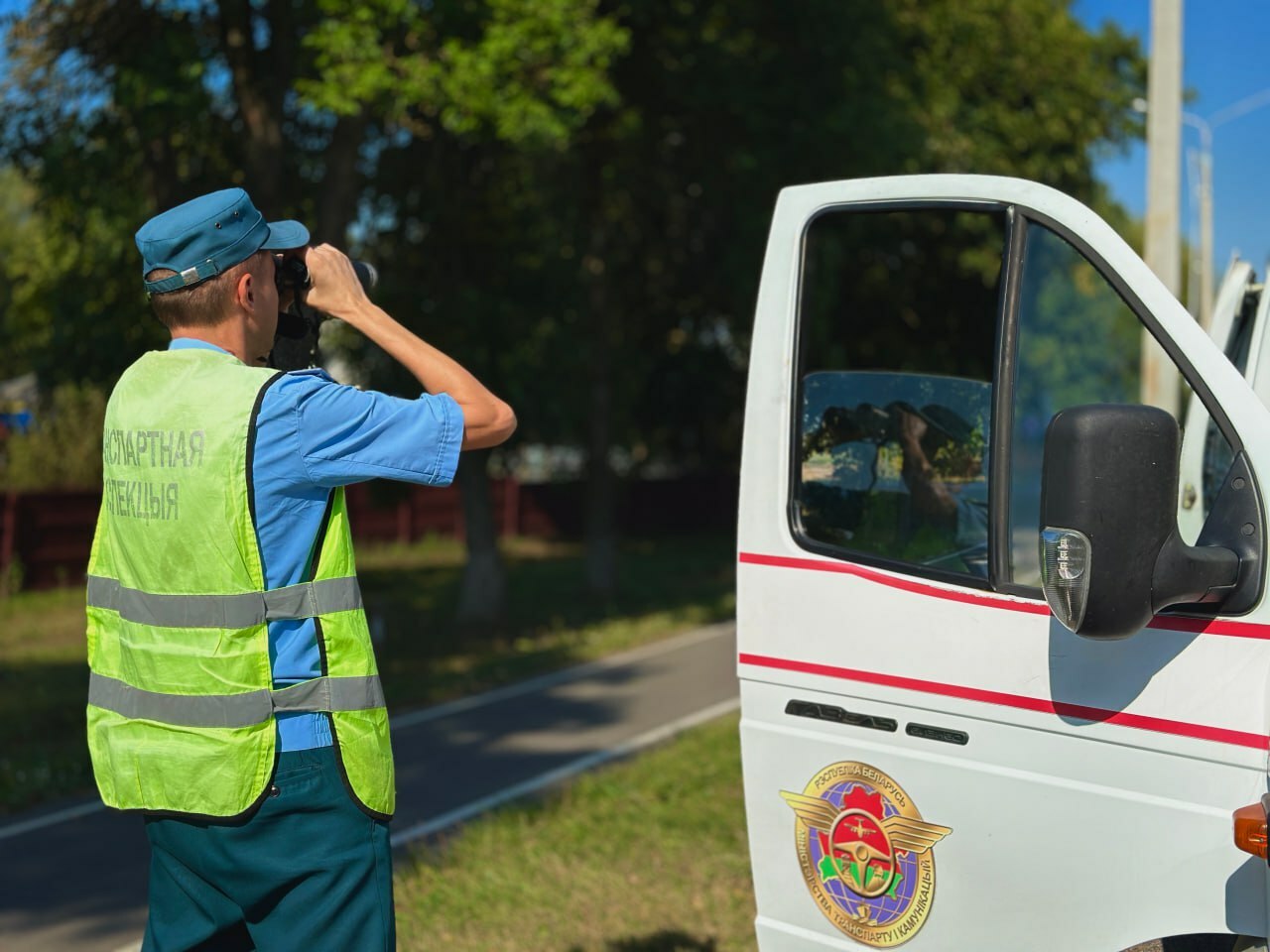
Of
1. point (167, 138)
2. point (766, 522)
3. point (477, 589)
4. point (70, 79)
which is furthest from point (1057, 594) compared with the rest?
point (477, 589)

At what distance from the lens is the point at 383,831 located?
249 cm

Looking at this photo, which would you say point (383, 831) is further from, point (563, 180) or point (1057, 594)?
point (563, 180)

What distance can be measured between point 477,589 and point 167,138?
6.29 m

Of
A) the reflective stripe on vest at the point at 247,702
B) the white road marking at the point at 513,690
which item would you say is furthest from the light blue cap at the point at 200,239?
the white road marking at the point at 513,690

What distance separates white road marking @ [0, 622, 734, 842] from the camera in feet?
23.0

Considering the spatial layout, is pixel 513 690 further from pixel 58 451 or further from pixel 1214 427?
pixel 58 451

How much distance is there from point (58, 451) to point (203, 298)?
19476mm

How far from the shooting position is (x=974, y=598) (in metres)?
2.80

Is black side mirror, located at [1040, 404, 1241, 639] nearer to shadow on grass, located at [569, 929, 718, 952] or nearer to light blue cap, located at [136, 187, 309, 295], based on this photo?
light blue cap, located at [136, 187, 309, 295]

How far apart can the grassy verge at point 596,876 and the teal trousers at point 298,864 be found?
2.51m

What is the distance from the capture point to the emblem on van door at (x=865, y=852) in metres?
2.87

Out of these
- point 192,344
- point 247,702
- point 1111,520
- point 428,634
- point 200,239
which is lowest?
point 428,634

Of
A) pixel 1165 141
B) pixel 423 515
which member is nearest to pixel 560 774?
pixel 1165 141

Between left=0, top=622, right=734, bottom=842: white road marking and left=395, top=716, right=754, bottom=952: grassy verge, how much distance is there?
676 mm
